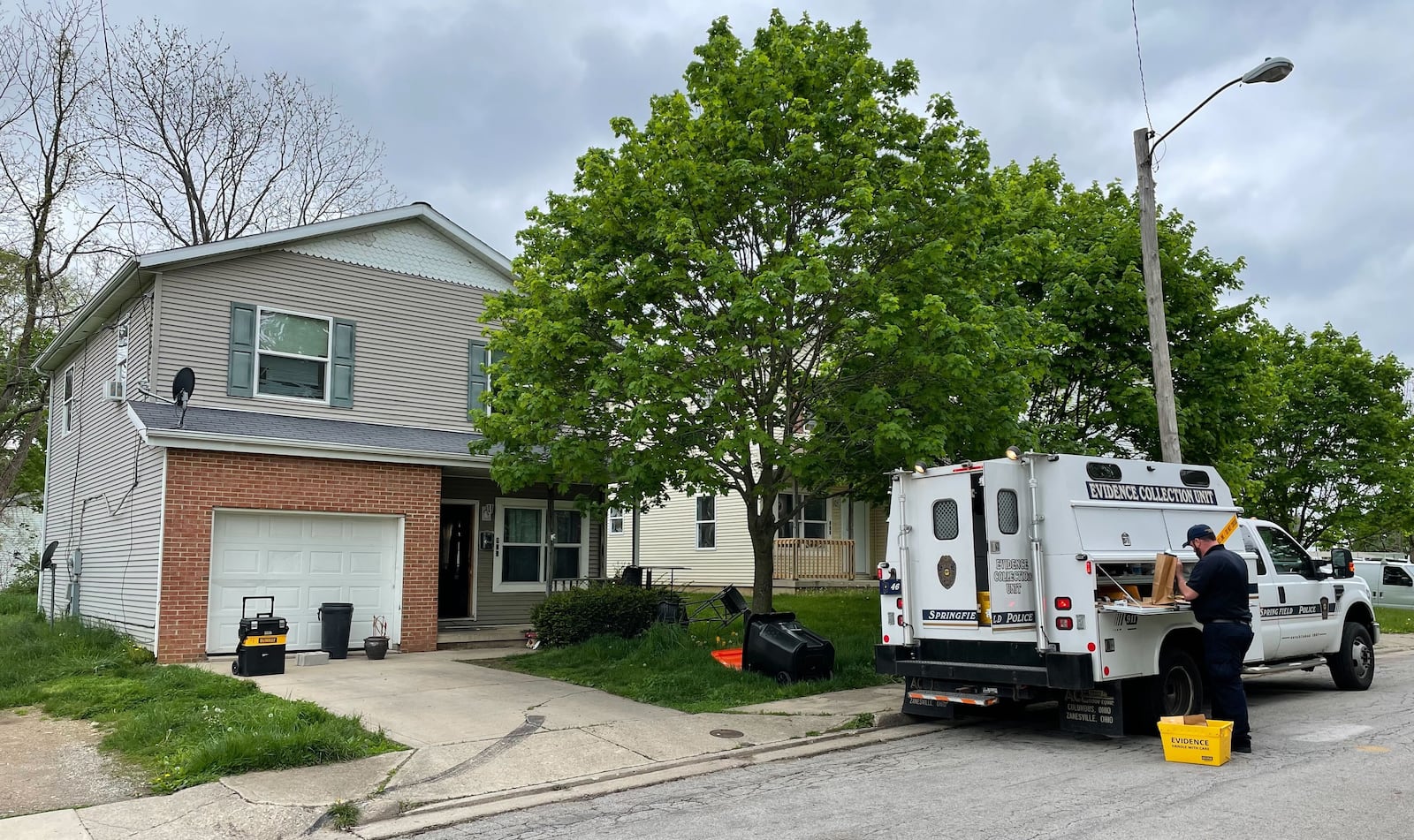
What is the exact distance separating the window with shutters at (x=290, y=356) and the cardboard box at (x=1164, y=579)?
1228 cm

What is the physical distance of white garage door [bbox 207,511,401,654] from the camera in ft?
45.3

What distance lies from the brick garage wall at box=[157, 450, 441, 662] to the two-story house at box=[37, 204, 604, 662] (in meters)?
0.03

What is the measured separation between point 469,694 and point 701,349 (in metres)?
4.75

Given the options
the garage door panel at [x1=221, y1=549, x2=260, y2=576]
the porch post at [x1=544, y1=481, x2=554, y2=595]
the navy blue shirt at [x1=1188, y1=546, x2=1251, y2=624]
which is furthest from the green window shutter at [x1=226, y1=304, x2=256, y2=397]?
the navy blue shirt at [x1=1188, y1=546, x2=1251, y2=624]

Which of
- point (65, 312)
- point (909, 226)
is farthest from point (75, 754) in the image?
point (65, 312)

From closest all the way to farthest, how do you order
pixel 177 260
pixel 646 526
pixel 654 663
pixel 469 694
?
pixel 469 694 → pixel 654 663 → pixel 177 260 → pixel 646 526

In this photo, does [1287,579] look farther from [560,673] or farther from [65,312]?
[65,312]

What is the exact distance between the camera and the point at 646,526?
106ft

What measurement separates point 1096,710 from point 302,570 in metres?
11.0

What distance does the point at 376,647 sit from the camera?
14.1m

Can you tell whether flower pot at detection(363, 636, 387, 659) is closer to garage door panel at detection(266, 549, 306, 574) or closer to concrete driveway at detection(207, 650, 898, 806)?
concrete driveway at detection(207, 650, 898, 806)

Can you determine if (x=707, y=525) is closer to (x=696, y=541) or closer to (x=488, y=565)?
(x=696, y=541)

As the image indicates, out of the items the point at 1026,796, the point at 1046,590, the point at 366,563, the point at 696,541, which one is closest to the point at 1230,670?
the point at 1046,590

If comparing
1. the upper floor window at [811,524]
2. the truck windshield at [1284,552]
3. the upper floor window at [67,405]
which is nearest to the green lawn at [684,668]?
the truck windshield at [1284,552]
